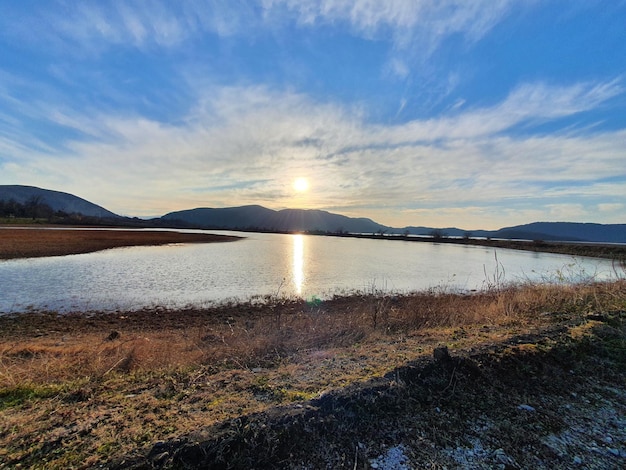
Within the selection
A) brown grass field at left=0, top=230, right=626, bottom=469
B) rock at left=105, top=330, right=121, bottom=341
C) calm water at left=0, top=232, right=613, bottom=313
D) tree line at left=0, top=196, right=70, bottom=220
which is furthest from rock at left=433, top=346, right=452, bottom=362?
tree line at left=0, top=196, right=70, bottom=220

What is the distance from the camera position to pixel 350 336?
24.8 feet

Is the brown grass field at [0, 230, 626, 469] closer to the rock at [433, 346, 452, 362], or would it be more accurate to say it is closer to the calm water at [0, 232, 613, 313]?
the rock at [433, 346, 452, 362]

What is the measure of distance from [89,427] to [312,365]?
2.97 m

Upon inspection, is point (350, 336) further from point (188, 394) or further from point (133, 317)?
point (133, 317)

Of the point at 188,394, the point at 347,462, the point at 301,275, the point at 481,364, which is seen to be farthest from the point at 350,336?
the point at 301,275

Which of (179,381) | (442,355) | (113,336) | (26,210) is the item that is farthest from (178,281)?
(26,210)

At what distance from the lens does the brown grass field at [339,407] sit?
2.65 metres

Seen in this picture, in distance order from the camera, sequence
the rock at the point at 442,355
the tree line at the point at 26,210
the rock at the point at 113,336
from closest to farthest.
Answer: the rock at the point at 442,355 < the rock at the point at 113,336 < the tree line at the point at 26,210

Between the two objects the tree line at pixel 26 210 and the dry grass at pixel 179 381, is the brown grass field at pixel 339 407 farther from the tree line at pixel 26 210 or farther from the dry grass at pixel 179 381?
the tree line at pixel 26 210

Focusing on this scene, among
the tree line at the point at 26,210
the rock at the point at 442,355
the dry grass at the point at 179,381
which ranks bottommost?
the dry grass at the point at 179,381

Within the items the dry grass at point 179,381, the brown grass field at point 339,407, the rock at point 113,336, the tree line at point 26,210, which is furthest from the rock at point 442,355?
the tree line at point 26,210

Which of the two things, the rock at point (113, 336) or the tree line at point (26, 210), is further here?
the tree line at point (26, 210)

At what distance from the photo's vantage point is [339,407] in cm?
322

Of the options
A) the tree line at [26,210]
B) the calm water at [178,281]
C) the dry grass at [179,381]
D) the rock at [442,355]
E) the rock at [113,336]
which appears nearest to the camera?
the dry grass at [179,381]
